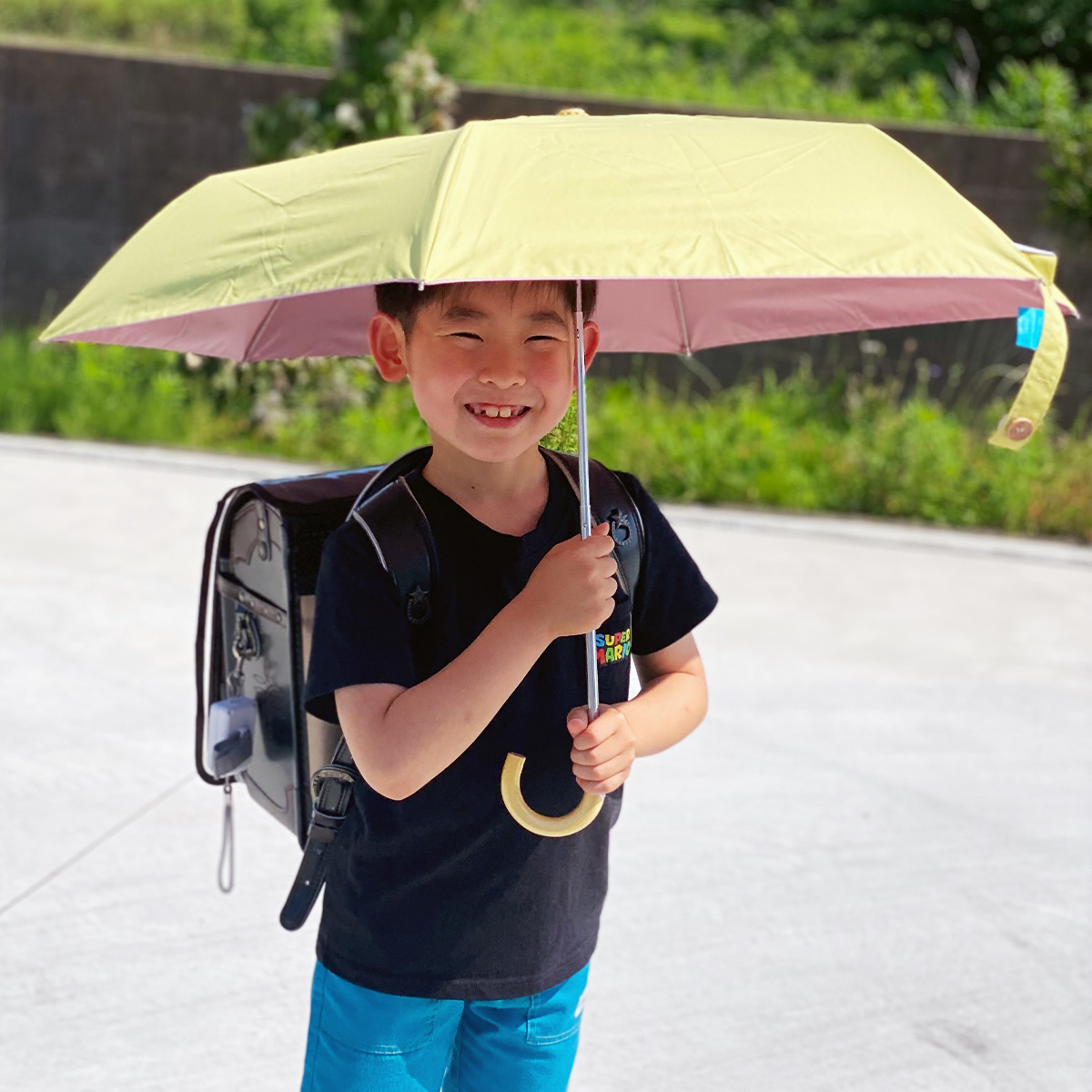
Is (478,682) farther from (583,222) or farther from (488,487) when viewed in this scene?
(583,222)

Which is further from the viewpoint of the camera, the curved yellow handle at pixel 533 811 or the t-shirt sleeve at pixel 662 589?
the t-shirt sleeve at pixel 662 589

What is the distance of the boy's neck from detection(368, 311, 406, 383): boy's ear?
0.12 m

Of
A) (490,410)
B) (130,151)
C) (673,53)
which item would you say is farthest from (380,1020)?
(673,53)

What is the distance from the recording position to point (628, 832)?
3682mm

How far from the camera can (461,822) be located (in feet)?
5.62

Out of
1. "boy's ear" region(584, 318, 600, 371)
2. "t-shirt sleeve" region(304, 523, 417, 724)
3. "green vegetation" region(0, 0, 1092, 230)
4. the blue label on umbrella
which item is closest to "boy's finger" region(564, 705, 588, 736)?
"t-shirt sleeve" region(304, 523, 417, 724)

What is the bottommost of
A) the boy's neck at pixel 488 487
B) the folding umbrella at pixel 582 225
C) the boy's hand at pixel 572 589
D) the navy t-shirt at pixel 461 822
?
the navy t-shirt at pixel 461 822

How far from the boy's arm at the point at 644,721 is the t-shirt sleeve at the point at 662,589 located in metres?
0.03

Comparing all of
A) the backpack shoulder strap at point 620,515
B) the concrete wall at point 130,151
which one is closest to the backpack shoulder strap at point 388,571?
the backpack shoulder strap at point 620,515

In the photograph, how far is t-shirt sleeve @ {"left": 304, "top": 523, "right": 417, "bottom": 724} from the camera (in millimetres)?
1628

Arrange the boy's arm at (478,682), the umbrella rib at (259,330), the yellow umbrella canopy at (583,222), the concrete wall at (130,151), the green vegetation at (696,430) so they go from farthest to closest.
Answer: the concrete wall at (130,151) → the green vegetation at (696,430) → the umbrella rib at (259,330) → the boy's arm at (478,682) → the yellow umbrella canopy at (583,222)

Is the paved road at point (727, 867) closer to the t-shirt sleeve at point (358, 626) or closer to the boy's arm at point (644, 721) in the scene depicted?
the boy's arm at point (644, 721)

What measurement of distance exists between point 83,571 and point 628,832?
273 centimetres

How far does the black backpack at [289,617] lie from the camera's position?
1774 mm
